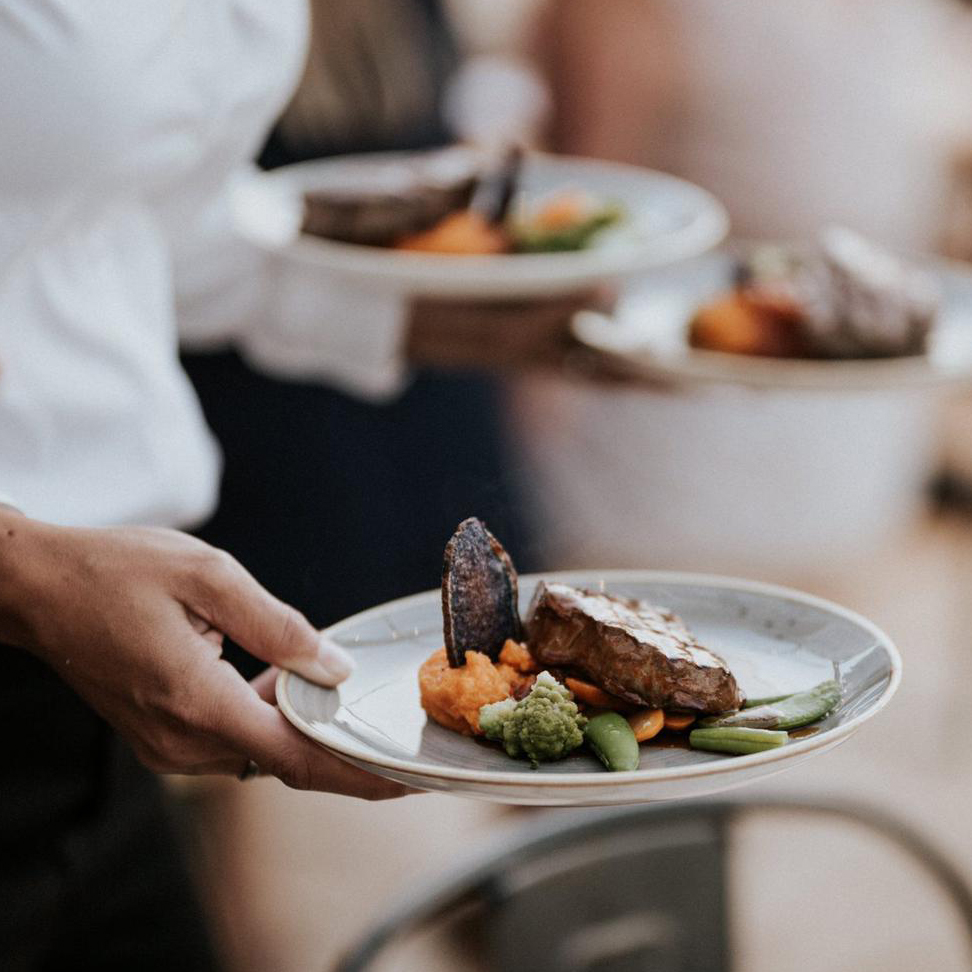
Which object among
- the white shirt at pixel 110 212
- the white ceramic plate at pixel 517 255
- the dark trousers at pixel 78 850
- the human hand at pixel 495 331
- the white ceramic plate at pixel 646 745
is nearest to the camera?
the white ceramic plate at pixel 646 745

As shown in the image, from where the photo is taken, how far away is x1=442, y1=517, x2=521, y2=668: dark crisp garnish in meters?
0.63

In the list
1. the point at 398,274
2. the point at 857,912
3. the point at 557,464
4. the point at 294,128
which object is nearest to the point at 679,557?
the point at 557,464

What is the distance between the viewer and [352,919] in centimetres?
238

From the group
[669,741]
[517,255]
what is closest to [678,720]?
[669,741]

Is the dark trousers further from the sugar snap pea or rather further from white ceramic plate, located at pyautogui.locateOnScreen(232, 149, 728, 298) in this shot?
the sugar snap pea

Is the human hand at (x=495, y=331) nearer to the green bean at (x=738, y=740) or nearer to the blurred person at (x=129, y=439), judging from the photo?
the blurred person at (x=129, y=439)

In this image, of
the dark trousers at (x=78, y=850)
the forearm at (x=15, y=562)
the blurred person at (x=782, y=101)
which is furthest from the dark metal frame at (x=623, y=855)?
the blurred person at (x=782, y=101)

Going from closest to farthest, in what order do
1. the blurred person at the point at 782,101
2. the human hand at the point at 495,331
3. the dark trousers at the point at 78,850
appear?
the dark trousers at the point at 78,850
the human hand at the point at 495,331
the blurred person at the point at 782,101

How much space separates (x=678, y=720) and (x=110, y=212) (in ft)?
2.11

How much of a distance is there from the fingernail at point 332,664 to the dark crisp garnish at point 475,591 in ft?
0.17

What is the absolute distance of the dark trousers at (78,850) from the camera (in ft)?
3.77

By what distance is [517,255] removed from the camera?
1.52m

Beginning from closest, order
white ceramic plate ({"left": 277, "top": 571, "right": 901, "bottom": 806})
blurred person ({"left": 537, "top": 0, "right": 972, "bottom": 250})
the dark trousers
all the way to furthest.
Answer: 1. white ceramic plate ({"left": 277, "top": 571, "right": 901, "bottom": 806})
2. the dark trousers
3. blurred person ({"left": 537, "top": 0, "right": 972, "bottom": 250})

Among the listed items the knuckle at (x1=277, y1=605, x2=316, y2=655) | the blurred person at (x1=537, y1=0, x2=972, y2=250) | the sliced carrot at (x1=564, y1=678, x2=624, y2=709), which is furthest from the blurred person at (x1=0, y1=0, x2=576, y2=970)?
the blurred person at (x1=537, y1=0, x2=972, y2=250)
